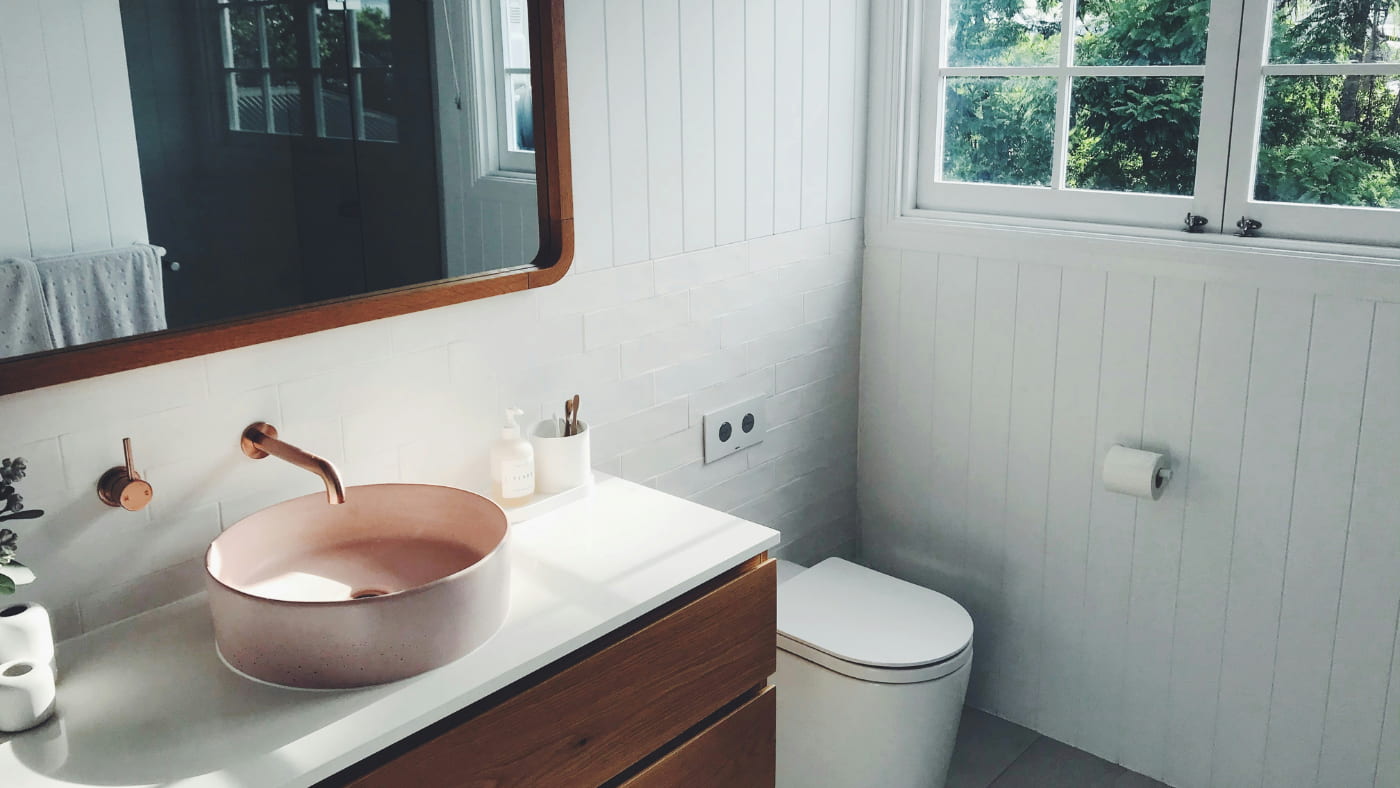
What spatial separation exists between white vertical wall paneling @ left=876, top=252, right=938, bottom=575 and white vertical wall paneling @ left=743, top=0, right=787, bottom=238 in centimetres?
41

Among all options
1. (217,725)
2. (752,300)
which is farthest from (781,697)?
(217,725)

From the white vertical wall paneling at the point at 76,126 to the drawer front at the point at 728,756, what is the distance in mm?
982

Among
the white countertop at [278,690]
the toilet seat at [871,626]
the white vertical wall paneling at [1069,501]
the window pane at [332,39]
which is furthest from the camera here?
the white vertical wall paneling at [1069,501]

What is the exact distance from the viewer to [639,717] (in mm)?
1595

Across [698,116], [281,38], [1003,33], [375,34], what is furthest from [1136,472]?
[281,38]

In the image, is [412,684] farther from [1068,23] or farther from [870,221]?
[1068,23]

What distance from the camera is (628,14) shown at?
79.1 inches

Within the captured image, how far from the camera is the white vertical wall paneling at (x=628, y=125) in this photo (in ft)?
6.56

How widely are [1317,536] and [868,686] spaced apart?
87cm

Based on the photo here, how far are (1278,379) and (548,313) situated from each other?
4.36 ft

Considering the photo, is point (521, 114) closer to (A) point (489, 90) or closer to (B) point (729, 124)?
(A) point (489, 90)

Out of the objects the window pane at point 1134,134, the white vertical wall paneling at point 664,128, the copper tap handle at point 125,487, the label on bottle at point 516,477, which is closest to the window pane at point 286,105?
the copper tap handle at point 125,487

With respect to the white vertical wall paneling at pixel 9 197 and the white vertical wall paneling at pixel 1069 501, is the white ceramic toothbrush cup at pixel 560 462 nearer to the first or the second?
the white vertical wall paneling at pixel 9 197

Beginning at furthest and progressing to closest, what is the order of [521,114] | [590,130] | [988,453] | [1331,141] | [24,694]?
1. [988,453]
2. [1331,141]
3. [590,130]
4. [521,114]
5. [24,694]
